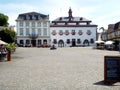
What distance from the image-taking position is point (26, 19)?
10131cm

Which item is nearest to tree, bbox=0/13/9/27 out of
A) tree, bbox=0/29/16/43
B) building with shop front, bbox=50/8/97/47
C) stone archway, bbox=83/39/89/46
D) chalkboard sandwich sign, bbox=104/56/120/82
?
tree, bbox=0/29/16/43

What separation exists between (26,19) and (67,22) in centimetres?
1362

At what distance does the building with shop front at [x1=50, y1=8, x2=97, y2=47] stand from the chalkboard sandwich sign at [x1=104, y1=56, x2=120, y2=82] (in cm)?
8894

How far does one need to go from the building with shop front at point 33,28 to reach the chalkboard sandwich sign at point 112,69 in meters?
89.0

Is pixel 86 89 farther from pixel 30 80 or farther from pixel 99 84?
pixel 30 80

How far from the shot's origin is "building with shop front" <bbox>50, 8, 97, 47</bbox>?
102 meters

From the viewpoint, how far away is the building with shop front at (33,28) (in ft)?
331

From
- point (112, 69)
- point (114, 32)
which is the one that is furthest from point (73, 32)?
point (112, 69)

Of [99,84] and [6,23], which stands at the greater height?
[6,23]

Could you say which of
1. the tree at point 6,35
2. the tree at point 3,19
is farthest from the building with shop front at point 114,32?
the tree at point 6,35

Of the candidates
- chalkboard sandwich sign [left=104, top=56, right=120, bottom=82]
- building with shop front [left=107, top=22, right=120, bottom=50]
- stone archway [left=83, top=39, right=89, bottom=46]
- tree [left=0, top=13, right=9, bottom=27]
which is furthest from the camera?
stone archway [left=83, top=39, right=89, bottom=46]

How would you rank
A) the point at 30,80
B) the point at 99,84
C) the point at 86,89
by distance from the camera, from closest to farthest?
the point at 86,89, the point at 99,84, the point at 30,80

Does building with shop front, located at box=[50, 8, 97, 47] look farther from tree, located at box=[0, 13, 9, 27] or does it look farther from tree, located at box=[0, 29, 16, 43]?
tree, located at box=[0, 29, 16, 43]

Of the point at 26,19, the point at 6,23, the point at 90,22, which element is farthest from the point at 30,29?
the point at 6,23
